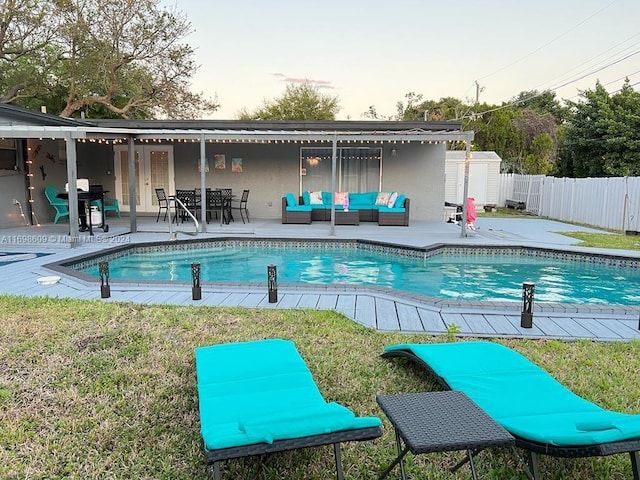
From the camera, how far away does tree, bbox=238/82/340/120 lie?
3547 cm

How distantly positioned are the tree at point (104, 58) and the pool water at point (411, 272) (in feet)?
48.9

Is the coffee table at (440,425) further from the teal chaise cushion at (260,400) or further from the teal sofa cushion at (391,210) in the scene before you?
A: the teal sofa cushion at (391,210)

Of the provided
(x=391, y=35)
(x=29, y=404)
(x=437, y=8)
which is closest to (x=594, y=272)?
(x=29, y=404)

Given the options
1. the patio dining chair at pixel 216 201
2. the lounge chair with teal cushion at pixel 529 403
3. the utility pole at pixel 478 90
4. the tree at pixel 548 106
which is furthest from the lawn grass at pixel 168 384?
the tree at pixel 548 106

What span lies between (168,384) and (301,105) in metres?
34.4

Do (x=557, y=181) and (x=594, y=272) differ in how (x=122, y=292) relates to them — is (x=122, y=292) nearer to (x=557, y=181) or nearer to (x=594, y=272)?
(x=594, y=272)

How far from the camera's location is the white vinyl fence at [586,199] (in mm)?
12195

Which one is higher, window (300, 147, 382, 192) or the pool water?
window (300, 147, 382, 192)

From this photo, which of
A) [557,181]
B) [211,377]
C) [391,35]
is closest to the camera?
[211,377]

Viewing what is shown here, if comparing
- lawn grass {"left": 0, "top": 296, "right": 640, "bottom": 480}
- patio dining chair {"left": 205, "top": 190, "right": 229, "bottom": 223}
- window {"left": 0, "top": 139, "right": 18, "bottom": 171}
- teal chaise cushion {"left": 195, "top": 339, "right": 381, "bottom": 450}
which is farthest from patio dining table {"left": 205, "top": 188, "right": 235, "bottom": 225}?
teal chaise cushion {"left": 195, "top": 339, "right": 381, "bottom": 450}

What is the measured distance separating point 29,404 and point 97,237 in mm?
7156

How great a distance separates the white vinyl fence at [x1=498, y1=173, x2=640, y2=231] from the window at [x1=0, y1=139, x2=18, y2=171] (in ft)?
50.1

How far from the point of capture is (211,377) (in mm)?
2709

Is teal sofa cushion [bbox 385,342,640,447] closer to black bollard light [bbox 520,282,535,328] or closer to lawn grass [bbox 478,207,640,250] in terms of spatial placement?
black bollard light [bbox 520,282,535,328]
